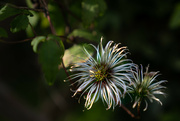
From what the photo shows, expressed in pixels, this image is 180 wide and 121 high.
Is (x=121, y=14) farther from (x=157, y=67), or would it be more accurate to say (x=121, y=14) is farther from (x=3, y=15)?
(x=3, y=15)

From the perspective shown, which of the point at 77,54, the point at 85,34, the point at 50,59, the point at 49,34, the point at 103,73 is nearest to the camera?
the point at 50,59

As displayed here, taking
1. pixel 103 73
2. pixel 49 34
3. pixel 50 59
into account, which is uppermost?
pixel 49 34

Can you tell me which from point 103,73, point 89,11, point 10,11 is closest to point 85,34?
point 89,11

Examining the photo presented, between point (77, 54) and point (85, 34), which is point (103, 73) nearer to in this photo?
point (77, 54)

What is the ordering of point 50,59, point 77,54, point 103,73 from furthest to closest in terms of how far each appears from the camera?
point 77,54 < point 103,73 < point 50,59

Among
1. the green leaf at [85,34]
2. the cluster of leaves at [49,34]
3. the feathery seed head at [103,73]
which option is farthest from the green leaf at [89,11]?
the feathery seed head at [103,73]

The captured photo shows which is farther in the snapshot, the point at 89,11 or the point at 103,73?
the point at 89,11

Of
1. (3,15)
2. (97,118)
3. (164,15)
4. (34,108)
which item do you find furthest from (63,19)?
(34,108)

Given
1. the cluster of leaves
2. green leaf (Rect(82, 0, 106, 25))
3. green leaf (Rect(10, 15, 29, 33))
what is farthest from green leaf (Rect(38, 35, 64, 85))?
green leaf (Rect(82, 0, 106, 25))

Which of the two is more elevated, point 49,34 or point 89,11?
point 89,11
